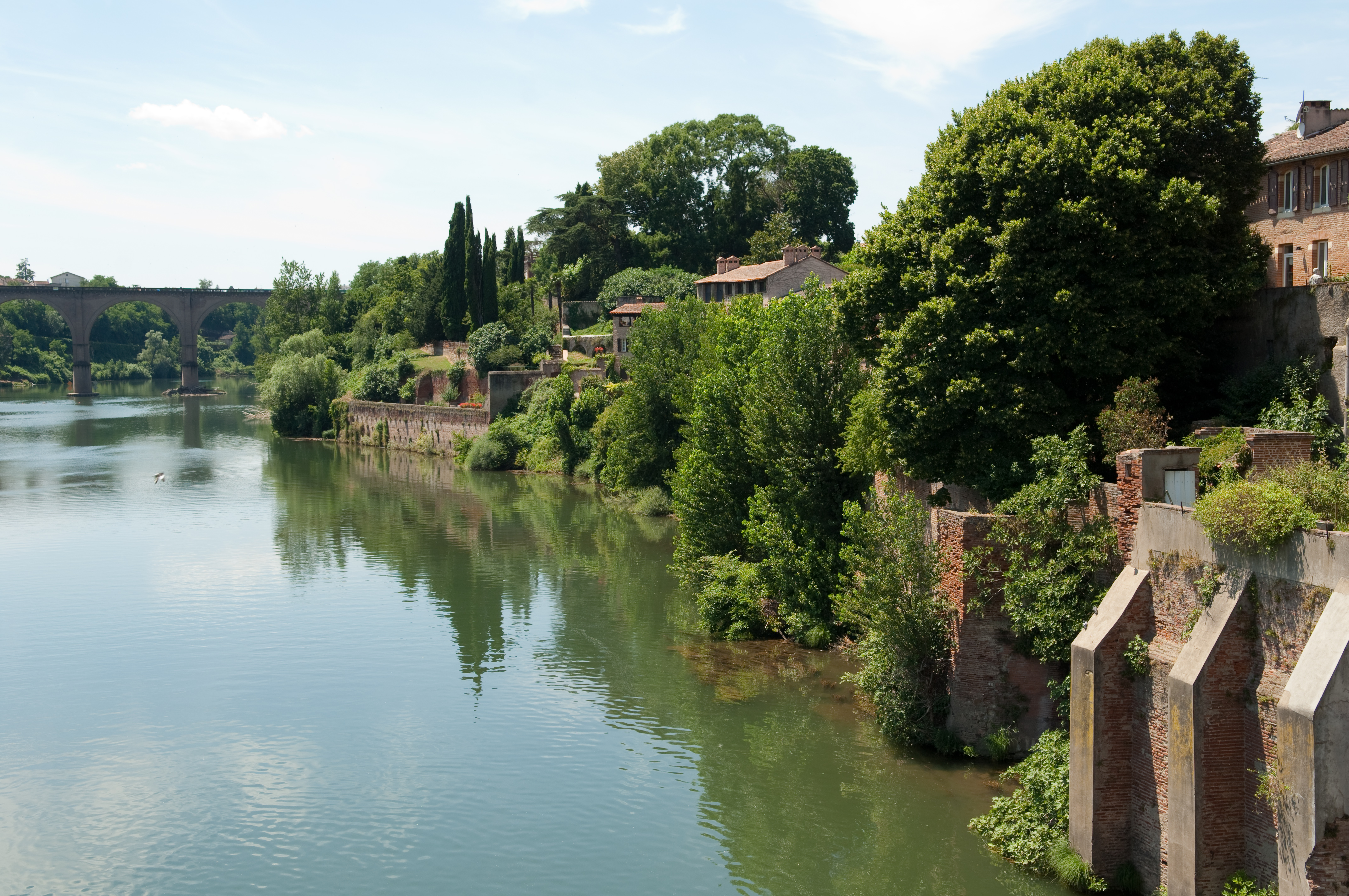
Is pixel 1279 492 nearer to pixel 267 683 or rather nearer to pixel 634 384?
pixel 267 683

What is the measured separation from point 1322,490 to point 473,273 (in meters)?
74.5

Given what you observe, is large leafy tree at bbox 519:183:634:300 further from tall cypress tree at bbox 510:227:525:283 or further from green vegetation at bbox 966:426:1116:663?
green vegetation at bbox 966:426:1116:663

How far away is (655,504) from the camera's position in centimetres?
4981

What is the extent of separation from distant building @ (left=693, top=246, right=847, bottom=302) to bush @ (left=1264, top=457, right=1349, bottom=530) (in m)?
43.2

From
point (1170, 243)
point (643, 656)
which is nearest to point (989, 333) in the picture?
point (1170, 243)

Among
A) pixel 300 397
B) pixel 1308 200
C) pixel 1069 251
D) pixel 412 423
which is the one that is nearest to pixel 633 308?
pixel 412 423

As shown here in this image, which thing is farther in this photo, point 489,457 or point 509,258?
point 509,258

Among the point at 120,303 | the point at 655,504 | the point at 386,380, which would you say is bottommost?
the point at 655,504

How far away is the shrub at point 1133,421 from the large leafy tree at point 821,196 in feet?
224

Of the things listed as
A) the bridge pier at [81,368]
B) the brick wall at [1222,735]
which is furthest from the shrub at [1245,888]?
the bridge pier at [81,368]

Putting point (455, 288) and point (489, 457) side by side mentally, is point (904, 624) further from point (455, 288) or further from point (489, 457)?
point (455, 288)

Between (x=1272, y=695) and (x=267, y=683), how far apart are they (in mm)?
21789

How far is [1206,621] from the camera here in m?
14.2

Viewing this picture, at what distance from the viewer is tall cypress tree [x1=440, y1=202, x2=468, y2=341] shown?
85625 mm
